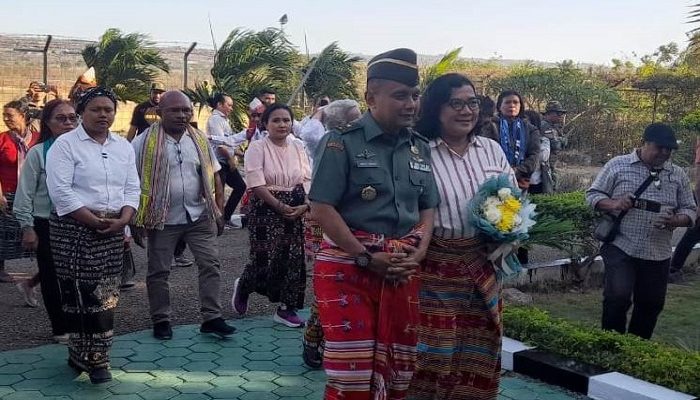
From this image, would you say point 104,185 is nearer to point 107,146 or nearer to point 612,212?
point 107,146

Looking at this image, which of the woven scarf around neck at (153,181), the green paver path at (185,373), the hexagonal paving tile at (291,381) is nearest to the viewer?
the green paver path at (185,373)

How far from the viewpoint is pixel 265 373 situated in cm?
521

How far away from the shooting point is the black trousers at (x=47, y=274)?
5.64 metres

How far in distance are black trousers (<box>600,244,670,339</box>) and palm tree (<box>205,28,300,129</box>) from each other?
1200 centimetres

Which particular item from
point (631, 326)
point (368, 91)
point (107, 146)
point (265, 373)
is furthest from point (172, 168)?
point (631, 326)

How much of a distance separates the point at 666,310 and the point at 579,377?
3.03 metres

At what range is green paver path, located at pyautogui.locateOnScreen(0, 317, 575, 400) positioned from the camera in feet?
15.8

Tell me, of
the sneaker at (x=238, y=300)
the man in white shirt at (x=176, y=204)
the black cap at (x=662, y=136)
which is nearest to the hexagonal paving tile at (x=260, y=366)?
the man in white shirt at (x=176, y=204)

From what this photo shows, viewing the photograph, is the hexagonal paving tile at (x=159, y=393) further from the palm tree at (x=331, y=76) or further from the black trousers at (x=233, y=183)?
the palm tree at (x=331, y=76)

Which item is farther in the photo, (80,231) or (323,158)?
(80,231)

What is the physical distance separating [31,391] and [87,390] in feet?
1.06

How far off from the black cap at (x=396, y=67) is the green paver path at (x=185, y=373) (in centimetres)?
216

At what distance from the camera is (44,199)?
220 inches

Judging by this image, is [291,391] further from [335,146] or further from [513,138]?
[513,138]
